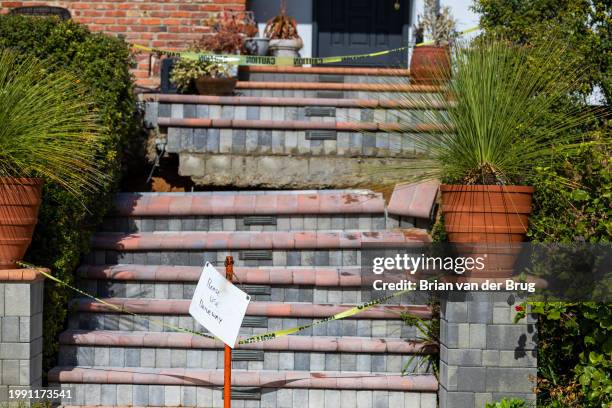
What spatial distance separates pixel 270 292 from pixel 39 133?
6.52 ft

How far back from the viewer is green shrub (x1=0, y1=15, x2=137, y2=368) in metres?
6.43

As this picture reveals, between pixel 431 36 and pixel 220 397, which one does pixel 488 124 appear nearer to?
pixel 220 397

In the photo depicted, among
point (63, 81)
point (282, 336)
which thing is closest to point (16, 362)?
point (282, 336)

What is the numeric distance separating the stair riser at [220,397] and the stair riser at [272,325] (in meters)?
0.49

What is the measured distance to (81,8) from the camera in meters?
11.0

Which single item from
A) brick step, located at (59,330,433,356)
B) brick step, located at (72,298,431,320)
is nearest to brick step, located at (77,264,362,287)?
brick step, located at (72,298,431,320)

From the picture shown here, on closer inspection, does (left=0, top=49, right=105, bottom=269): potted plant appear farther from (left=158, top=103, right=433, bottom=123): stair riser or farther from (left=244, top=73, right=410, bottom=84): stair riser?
(left=244, top=73, right=410, bottom=84): stair riser

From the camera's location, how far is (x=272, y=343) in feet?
21.1

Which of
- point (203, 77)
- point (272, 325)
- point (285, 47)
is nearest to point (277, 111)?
point (203, 77)

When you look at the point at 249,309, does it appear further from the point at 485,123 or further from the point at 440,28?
the point at 440,28

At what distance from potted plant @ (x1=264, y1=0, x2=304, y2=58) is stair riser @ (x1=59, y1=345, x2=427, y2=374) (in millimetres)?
5257

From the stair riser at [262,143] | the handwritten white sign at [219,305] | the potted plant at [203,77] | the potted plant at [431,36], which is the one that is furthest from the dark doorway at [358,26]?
the handwritten white sign at [219,305]

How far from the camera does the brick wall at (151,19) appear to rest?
10883 millimetres

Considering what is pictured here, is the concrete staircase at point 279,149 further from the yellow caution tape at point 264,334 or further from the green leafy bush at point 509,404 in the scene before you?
the green leafy bush at point 509,404
